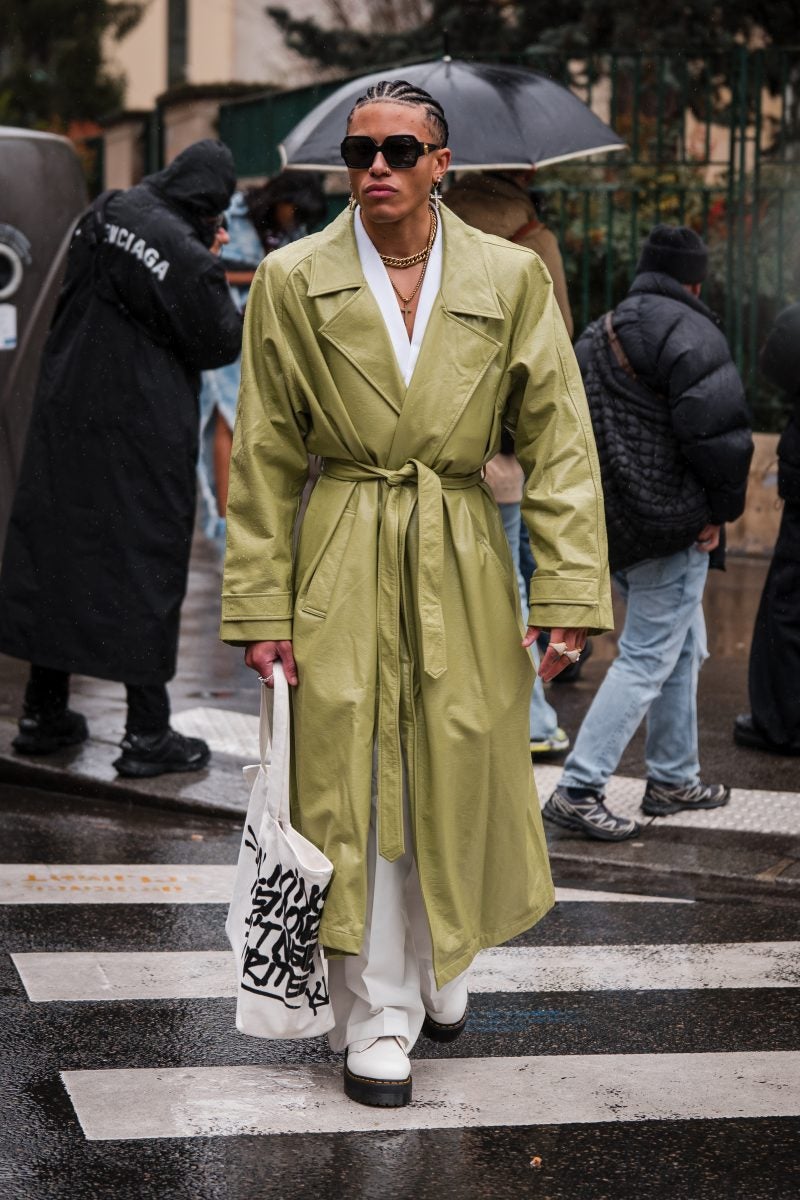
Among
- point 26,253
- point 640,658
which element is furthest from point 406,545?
point 26,253

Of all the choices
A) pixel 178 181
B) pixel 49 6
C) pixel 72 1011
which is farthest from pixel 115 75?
pixel 72 1011

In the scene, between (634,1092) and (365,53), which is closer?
(634,1092)

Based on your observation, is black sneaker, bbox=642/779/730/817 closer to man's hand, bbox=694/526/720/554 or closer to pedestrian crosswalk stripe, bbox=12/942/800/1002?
man's hand, bbox=694/526/720/554

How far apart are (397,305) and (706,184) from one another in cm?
762

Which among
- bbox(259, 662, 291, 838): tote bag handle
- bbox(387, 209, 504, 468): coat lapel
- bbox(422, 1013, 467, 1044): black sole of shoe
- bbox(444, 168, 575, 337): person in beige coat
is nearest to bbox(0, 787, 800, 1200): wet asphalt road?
bbox(422, 1013, 467, 1044): black sole of shoe

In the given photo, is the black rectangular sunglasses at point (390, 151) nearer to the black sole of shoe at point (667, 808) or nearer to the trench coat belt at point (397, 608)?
the trench coat belt at point (397, 608)

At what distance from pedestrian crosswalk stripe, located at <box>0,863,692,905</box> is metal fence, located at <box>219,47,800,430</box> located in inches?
239

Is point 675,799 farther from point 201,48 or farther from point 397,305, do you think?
point 201,48

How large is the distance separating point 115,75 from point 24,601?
96.0ft

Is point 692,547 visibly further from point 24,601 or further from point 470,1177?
point 470,1177

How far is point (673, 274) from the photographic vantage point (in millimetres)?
5945

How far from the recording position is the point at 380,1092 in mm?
3914

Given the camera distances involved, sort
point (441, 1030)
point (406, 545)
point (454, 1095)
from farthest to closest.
→ point (441, 1030) → point (454, 1095) → point (406, 545)

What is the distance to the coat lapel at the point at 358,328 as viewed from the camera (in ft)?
12.6
